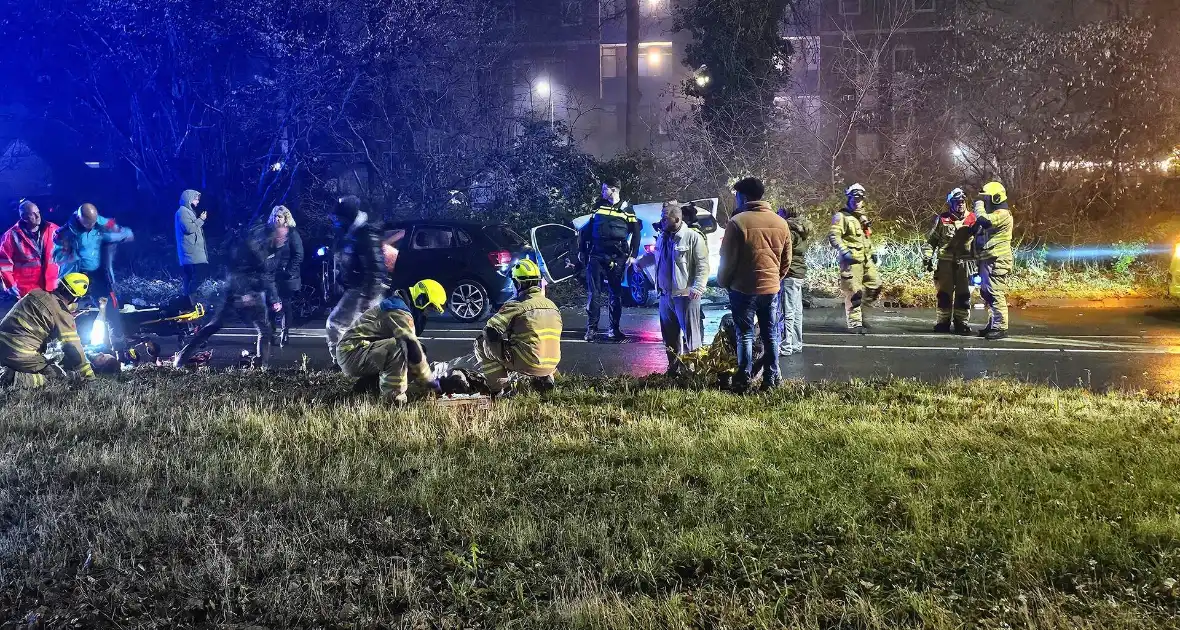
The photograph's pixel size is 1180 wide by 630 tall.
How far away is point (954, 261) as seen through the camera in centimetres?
1140

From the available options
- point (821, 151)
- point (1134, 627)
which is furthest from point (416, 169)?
point (1134, 627)

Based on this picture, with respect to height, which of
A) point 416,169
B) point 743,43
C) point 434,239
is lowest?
point 434,239

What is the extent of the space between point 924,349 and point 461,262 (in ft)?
21.2

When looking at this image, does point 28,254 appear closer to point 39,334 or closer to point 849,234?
point 39,334

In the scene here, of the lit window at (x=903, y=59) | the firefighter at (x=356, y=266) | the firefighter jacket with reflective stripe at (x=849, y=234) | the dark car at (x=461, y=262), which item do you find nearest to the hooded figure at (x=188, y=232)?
the dark car at (x=461, y=262)

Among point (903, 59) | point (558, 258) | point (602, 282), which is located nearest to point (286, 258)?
point (602, 282)

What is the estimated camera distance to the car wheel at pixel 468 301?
43.1 feet

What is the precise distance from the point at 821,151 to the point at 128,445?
55.7 feet

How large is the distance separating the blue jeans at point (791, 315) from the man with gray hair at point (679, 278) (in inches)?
61.5

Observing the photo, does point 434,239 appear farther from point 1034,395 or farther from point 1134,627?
point 1134,627

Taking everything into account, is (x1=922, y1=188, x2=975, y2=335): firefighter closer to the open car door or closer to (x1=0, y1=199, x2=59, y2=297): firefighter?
the open car door

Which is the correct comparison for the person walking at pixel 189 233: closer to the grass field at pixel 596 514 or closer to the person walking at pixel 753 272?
the grass field at pixel 596 514

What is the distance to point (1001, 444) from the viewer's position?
19.3ft

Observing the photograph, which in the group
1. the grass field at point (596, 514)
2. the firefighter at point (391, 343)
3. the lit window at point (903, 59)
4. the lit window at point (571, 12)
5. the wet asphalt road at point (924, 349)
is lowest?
the grass field at point (596, 514)
